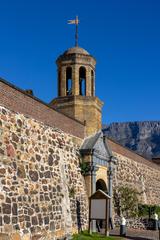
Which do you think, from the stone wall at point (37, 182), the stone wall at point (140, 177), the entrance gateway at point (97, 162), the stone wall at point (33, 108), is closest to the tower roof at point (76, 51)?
the entrance gateway at point (97, 162)

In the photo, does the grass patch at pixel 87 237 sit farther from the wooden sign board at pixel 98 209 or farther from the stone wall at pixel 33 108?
the stone wall at pixel 33 108

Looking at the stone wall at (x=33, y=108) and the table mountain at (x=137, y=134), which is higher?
the table mountain at (x=137, y=134)

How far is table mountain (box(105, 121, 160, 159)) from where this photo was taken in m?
130

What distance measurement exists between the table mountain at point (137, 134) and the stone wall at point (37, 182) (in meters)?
111

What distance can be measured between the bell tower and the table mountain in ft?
346

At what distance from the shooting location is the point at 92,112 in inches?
867

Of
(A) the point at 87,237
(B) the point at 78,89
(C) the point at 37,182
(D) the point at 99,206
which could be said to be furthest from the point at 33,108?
(B) the point at 78,89

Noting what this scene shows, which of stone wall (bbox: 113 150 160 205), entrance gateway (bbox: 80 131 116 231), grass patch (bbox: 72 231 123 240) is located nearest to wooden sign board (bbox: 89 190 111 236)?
grass patch (bbox: 72 231 123 240)

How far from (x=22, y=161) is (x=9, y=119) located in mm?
1440

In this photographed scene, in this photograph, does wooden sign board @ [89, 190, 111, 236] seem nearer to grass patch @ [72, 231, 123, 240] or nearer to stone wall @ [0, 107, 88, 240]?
grass patch @ [72, 231, 123, 240]

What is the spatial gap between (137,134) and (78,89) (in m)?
117

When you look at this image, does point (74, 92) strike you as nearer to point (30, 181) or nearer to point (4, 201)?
point (30, 181)

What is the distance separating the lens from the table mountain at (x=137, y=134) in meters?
130

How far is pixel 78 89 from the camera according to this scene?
22.5 m
